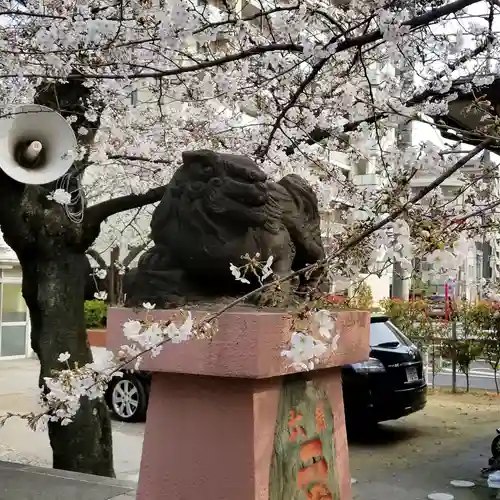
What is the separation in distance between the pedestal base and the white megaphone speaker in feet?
9.35

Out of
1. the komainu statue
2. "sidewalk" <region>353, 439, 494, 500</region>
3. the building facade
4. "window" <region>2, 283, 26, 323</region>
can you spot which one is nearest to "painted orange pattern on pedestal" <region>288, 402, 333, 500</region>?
the komainu statue

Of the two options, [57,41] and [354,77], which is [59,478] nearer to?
[57,41]

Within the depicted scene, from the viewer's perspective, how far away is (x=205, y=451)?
2945 millimetres

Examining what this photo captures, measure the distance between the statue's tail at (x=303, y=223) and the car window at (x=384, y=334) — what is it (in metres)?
4.89

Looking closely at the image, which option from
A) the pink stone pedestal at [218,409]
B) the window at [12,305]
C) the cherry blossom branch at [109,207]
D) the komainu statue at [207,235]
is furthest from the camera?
the window at [12,305]

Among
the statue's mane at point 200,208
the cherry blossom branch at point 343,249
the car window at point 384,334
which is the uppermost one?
the statue's mane at point 200,208

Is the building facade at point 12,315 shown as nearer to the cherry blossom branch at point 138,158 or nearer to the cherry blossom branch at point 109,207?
the cherry blossom branch at point 138,158

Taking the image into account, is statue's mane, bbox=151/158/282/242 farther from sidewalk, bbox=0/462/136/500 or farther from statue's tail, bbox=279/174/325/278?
sidewalk, bbox=0/462/136/500

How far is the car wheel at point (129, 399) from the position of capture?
933 cm

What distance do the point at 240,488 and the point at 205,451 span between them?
22 centimetres

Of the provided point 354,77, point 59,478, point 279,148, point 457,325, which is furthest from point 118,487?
point 457,325

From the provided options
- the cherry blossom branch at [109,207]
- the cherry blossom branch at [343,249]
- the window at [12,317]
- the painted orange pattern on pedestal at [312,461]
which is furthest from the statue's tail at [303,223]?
the window at [12,317]

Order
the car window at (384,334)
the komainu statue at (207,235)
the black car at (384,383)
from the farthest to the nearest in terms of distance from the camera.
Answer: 1. the car window at (384,334)
2. the black car at (384,383)
3. the komainu statue at (207,235)

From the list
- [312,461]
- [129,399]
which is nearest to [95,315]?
[129,399]
